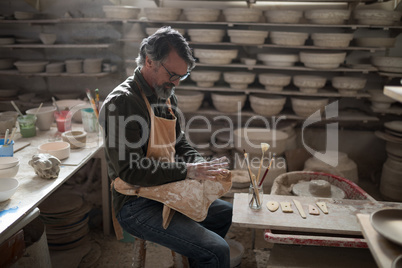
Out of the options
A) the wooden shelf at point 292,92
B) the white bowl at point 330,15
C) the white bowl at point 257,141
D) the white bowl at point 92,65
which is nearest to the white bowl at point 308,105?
the wooden shelf at point 292,92

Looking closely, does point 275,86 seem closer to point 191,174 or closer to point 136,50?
point 136,50

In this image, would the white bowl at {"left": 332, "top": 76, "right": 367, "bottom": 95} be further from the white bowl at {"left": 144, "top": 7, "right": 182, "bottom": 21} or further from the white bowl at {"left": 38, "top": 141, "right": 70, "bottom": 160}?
the white bowl at {"left": 38, "top": 141, "right": 70, "bottom": 160}

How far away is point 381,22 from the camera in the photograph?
4035 millimetres

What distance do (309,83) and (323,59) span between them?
32 centimetres

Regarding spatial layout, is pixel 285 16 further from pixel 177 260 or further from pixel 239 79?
pixel 177 260

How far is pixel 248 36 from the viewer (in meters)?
4.17

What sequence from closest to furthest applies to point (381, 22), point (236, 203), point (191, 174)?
point (191, 174), point (236, 203), point (381, 22)

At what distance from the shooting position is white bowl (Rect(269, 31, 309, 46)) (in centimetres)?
411

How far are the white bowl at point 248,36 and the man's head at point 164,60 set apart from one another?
2188 millimetres

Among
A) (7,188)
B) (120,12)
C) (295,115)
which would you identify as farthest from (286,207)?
(120,12)

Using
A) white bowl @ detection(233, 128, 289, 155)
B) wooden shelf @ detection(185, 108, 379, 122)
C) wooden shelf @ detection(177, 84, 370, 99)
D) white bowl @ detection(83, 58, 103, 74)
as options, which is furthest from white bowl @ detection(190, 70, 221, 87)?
white bowl @ detection(83, 58, 103, 74)

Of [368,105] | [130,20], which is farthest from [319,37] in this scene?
[130,20]

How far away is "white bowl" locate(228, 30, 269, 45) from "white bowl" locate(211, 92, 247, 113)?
0.68 m

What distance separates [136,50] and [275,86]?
6.67 ft
